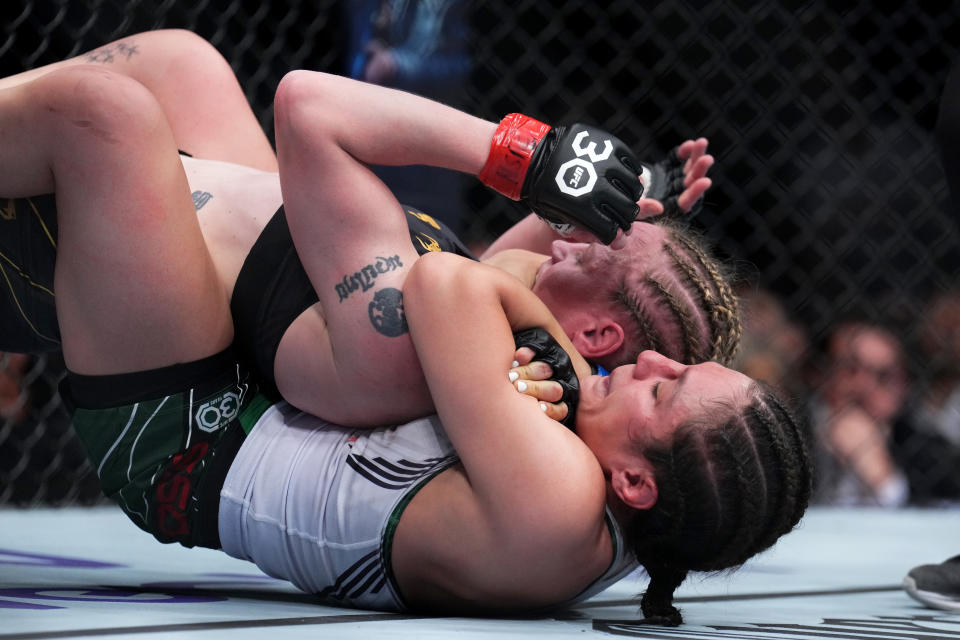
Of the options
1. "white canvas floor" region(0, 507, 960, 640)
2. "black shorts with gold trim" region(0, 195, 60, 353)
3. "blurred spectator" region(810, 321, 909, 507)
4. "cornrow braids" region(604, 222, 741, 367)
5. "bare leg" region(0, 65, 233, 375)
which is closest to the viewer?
"white canvas floor" region(0, 507, 960, 640)

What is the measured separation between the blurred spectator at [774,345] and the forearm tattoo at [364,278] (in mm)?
2156

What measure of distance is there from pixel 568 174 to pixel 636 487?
0.32 metres

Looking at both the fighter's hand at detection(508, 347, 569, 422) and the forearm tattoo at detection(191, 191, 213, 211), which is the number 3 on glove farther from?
the forearm tattoo at detection(191, 191, 213, 211)

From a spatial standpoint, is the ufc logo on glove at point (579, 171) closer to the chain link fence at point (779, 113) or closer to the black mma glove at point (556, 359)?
the black mma glove at point (556, 359)

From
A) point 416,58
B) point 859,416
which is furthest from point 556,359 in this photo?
point 859,416

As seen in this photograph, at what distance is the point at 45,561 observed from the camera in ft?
4.60

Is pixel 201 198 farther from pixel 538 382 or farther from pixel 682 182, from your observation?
pixel 682 182

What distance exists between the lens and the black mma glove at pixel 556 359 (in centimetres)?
103

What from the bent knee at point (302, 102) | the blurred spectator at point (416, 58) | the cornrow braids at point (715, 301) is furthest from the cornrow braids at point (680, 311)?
the blurred spectator at point (416, 58)

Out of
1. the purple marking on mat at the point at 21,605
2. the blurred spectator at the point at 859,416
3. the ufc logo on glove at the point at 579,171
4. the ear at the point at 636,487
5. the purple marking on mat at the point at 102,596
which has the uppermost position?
the ufc logo on glove at the point at 579,171

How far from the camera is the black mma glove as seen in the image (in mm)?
1034

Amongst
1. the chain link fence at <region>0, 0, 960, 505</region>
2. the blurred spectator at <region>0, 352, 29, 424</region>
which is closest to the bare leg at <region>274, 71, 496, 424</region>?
the blurred spectator at <region>0, 352, 29, 424</region>

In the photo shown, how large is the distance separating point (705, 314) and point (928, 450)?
2185 mm

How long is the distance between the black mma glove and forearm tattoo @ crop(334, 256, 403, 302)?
151 millimetres
